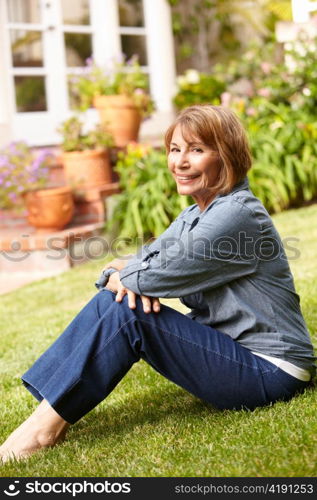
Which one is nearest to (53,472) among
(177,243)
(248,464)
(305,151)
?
(248,464)

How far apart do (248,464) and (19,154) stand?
4684mm

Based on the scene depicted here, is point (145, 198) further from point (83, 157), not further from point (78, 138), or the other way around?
point (78, 138)

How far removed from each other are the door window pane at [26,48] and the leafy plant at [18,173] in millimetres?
1691

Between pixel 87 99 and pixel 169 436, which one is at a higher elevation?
pixel 87 99

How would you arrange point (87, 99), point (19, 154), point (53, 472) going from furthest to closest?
1. point (87, 99)
2. point (19, 154)
3. point (53, 472)

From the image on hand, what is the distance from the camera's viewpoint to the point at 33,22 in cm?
783

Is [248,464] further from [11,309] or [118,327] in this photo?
[11,309]

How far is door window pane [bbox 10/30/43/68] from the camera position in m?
7.59

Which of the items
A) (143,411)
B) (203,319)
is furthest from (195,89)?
(203,319)

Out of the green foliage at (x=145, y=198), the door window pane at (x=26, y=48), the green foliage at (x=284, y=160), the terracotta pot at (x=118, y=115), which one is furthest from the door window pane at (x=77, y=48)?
the green foliage at (x=284, y=160)

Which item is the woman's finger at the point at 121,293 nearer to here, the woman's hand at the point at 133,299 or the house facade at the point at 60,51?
the woman's hand at the point at 133,299

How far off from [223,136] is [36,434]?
1061mm

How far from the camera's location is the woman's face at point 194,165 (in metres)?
2.36

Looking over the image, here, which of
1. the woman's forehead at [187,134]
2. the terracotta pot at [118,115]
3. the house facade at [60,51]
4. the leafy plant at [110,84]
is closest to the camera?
the woman's forehead at [187,134]
